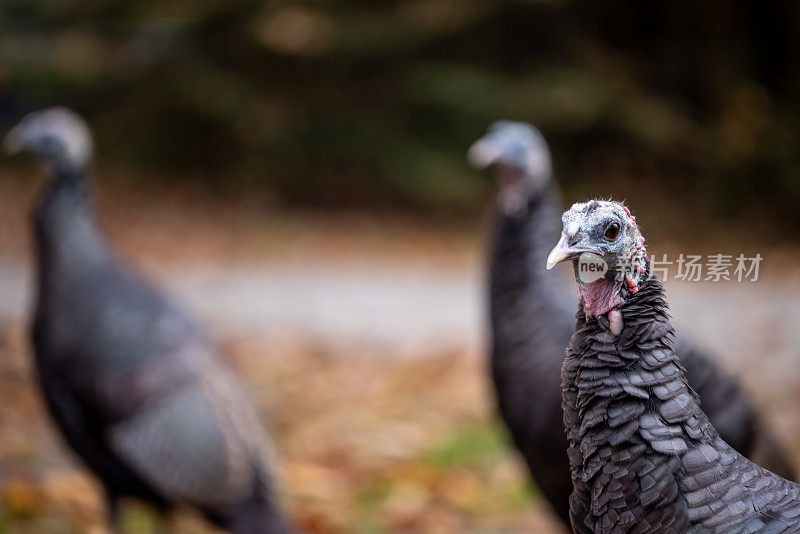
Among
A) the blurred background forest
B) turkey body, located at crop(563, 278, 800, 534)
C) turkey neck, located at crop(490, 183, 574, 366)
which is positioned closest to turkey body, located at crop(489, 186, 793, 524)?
turkey neck, located at crop(490, 183, 574, 366)

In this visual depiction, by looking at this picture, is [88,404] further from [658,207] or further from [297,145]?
[297,145]

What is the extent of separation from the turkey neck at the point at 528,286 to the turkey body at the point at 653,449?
107 cm

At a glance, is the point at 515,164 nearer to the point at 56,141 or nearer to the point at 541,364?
the point at 541,364

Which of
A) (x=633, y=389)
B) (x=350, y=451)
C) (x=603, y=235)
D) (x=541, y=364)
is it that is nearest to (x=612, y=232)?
(x=603, y=235)

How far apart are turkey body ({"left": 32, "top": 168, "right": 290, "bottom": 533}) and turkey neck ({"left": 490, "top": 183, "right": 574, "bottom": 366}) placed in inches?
40.0

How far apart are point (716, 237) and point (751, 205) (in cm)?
114

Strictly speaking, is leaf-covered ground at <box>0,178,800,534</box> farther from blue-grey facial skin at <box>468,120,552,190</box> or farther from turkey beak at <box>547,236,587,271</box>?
turkey beak at <box>547,236,587,271</box>

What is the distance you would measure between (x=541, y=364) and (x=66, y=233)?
180 cm

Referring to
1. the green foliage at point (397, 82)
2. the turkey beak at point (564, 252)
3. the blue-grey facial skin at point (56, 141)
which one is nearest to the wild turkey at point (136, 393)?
the blue-grey facial skin at point (56, 141)

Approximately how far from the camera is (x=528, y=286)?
2.76m

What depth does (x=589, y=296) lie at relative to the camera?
139 cm

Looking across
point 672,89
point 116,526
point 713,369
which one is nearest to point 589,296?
point 713,369

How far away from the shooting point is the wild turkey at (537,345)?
90.0 inches

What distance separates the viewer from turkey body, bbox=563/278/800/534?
4.46 ft
